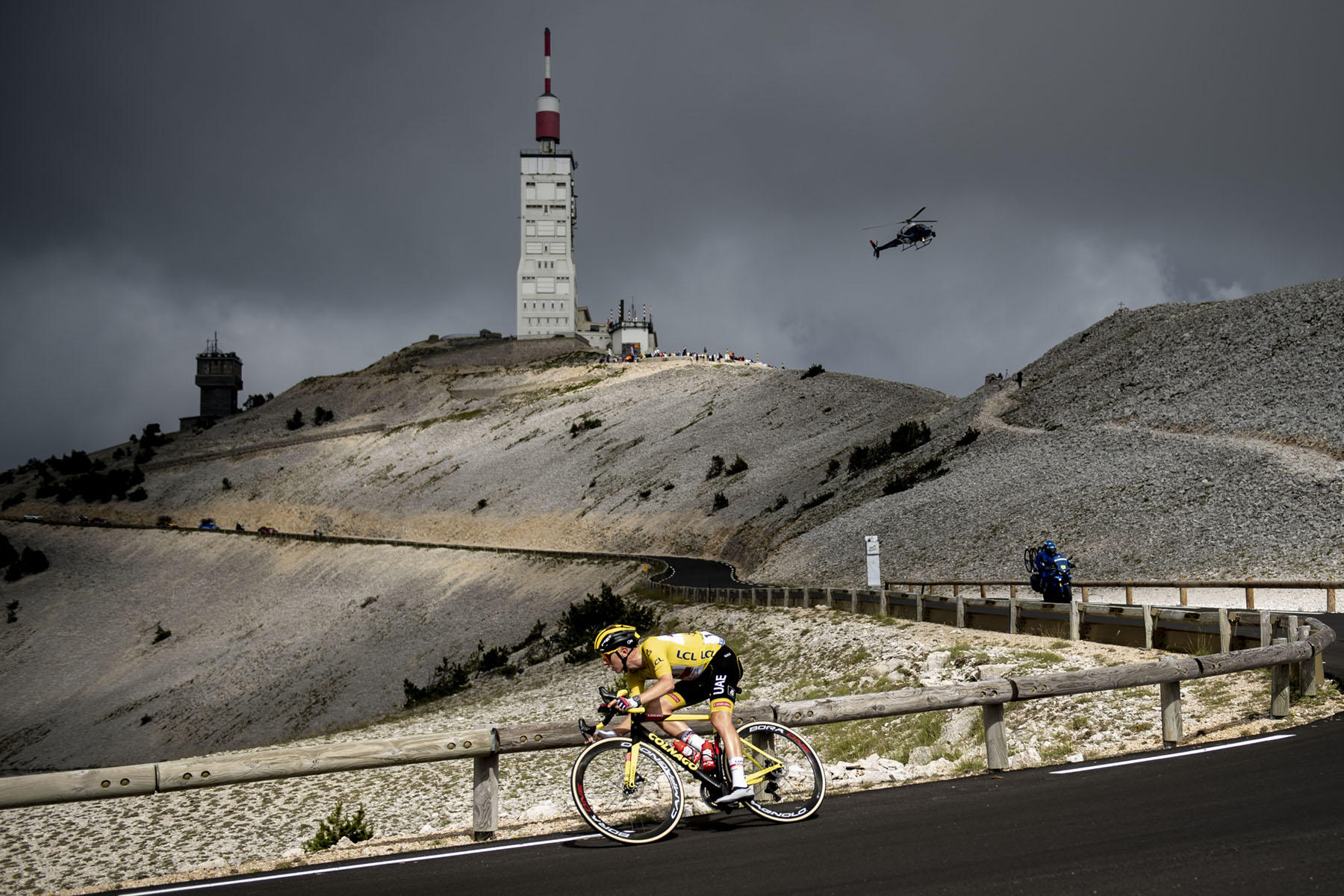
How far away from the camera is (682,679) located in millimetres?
9031

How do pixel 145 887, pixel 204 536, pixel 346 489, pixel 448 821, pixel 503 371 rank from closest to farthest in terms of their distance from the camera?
1. pixel 145 887
2. pixel 448 821
3. pixel 204 536
4. pixel 346 489
5. pixel 503 371

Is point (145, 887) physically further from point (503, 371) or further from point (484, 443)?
point (503, 371)

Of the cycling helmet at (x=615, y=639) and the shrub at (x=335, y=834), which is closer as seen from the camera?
the cycling helmet at (x=615, y=639)

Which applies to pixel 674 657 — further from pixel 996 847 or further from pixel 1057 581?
pixel 1057 581

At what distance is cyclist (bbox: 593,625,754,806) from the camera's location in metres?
8.79

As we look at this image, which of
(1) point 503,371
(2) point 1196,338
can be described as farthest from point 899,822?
(1) point 503,371

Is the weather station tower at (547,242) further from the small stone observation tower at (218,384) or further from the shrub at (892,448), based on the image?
the shrub at (892,448)

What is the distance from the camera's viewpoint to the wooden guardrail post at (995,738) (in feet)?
34.6

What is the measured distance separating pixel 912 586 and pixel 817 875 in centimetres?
3213

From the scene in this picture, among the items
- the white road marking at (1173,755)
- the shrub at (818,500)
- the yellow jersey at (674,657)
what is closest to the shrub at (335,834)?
the yellow jersey at (674,657)

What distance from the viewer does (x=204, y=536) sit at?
3489 inches

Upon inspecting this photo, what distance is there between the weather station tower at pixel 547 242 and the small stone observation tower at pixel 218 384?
43.7 metres

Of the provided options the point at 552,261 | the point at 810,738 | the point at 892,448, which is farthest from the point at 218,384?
the point at 810,738

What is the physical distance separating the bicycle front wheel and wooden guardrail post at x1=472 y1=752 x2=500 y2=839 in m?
0.91
